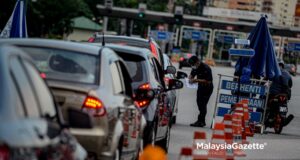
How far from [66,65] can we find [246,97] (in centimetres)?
1458

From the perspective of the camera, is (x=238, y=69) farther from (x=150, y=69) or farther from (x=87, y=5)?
(x=87, y=5)

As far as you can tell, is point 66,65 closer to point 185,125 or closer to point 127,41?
point 127,41

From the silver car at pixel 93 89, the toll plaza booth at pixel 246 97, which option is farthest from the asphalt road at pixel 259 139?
the silver car at pixel 93 89

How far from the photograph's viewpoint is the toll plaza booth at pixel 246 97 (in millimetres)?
24047

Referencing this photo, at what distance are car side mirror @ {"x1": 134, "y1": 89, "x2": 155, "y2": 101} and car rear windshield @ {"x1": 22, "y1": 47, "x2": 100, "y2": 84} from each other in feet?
8.20

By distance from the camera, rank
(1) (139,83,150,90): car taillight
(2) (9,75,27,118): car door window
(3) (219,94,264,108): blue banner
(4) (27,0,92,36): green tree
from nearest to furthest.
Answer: (2) (9,75,27,118): car door window
(1) (139,83,150,90): car taillight
(3) (219,94,264,108): blue banner
(4) (27,0,92,36): green tree

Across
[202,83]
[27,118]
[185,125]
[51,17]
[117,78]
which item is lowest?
[51,17]

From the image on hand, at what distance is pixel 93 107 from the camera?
9.45 metres

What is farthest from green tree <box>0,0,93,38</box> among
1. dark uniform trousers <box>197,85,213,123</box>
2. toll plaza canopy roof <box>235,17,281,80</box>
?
dark uniform trousers <box>197,85,213,123</box>

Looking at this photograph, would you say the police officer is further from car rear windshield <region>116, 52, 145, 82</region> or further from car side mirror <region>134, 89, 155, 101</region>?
car side mirror <region>134, 89, 155, 101</region>

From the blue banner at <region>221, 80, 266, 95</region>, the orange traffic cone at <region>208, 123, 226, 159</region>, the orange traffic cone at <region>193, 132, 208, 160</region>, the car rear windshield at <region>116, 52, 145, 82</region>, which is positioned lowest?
the blue banner at <region>221, 80, 266, 95</region>

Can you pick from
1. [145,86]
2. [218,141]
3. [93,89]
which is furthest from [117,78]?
[218,141]

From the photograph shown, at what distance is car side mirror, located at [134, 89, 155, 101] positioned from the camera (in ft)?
41.5
